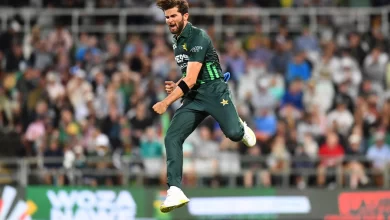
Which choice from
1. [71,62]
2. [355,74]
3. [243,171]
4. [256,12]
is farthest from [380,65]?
[71,62]

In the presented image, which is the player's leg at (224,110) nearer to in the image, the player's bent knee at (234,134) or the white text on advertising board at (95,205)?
the player's bent knee at (234,134)

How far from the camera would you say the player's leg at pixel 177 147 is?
472 inches

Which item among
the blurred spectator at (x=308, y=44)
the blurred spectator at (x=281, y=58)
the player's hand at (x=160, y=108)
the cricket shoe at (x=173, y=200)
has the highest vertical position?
the blurred spectator at (x=308, y=44)

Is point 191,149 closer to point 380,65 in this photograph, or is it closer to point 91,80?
point 91,80

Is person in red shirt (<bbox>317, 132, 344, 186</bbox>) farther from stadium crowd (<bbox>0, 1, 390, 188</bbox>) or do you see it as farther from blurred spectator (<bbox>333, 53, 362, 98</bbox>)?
blurred spectator (<bbox>333, 53, 362, 98</bbox>)

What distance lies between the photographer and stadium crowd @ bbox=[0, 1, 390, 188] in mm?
19719

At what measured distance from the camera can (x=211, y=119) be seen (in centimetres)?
2064

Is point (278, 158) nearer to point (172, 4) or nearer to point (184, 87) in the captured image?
point (184, 87)

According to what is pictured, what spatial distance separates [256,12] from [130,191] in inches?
287

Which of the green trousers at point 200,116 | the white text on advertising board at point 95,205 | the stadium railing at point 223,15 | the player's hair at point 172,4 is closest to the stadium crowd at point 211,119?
the stadium railing at point 223,15

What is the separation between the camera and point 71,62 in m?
23.0

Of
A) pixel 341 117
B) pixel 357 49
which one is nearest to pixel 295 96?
pixel 341 117

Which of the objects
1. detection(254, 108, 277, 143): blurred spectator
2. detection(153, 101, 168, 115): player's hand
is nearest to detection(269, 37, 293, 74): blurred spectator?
detection(254, 108, 277, 143): blurred spectator

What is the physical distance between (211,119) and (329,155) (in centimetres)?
245
